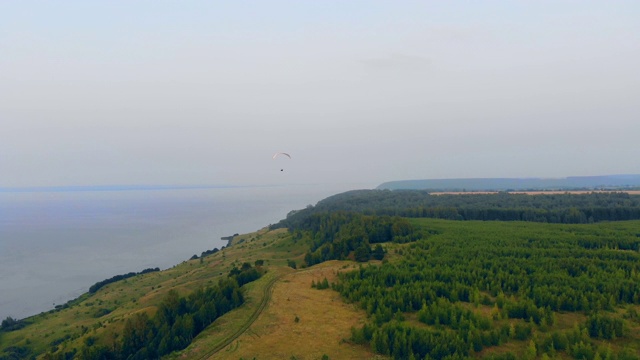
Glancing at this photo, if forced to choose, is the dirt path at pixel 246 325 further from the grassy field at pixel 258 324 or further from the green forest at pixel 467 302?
the green forest at pixel 467 302

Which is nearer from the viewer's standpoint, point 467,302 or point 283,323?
point 283,323

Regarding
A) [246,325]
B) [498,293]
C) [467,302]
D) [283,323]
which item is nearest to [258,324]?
[246,325]

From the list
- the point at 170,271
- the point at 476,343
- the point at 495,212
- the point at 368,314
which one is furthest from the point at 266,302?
the point at 495,212

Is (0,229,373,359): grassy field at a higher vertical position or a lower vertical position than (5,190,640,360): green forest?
lower

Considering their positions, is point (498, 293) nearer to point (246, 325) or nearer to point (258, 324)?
point (258, 324)

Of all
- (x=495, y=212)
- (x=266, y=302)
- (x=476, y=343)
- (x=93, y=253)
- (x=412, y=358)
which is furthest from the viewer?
(x=93, y=253)

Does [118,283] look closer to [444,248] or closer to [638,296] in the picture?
[444,248]

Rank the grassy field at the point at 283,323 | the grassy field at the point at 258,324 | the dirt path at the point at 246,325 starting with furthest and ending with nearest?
the dirt path at the point at 246,325 → the grassy field at the point at 258,324 → the grassy field at the point at 283,323

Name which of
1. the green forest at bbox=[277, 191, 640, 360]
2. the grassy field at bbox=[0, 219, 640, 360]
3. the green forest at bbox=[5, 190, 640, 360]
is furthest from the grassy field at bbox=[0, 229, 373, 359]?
the green forest at bbox=[277, 191, 640, 360]

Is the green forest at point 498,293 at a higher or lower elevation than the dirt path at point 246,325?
higher

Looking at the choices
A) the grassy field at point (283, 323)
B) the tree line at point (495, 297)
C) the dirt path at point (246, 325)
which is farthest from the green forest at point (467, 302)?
the dirt path at point (246, 325)

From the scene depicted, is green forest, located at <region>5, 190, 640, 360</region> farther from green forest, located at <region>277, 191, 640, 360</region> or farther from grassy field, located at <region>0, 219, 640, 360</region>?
grassy field, located at <region>0, 219, 640, 360</region>
